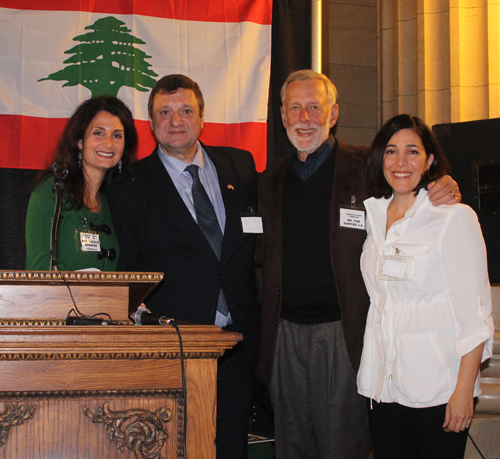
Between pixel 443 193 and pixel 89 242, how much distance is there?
4.70 ft

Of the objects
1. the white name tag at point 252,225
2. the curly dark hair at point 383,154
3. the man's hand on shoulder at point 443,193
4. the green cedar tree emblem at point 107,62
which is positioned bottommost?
the white name tag at point 252,225

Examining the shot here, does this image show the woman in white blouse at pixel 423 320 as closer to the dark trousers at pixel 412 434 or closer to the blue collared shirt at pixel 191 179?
the dark trousers at pixel 412 434

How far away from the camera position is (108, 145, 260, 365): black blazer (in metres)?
2.43

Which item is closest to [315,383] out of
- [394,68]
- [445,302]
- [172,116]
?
[445,302]

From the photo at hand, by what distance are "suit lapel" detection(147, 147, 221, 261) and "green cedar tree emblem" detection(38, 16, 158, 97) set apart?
119 centimetres

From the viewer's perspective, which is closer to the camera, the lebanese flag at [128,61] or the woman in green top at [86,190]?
the woman in green top at [86,190]

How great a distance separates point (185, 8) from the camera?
3744 millimetres

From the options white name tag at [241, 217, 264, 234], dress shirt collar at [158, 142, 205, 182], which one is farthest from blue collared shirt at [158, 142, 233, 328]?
white name tag at [241, 217, 264, 234]

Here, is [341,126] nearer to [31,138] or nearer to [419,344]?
[31,138]

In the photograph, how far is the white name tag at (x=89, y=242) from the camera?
2303 millimetres

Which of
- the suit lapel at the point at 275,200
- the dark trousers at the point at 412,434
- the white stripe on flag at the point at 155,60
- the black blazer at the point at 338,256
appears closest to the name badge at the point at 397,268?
the black blazer at the point at 338,256

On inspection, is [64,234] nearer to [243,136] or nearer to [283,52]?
[243,136]

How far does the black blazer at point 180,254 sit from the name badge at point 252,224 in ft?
0.09

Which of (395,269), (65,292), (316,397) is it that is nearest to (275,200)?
(395,269)
